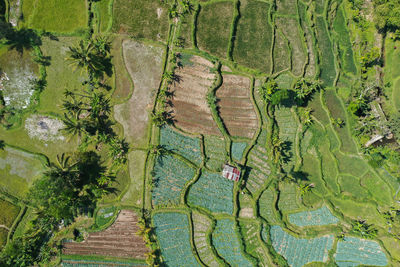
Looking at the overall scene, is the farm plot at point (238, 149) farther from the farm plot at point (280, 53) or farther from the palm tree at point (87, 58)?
the palm tree at point (87, 58)

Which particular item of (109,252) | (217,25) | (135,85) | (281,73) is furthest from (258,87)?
(109,252)

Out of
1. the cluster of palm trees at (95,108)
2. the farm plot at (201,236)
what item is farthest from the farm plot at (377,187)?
the cluster of palm trees at (95,108)

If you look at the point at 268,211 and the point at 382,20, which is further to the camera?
the point at 268,211

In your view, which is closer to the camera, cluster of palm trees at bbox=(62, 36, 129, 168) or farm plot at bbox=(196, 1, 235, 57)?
cluster of palm trees at bbox=(62, 36, 129, 168)

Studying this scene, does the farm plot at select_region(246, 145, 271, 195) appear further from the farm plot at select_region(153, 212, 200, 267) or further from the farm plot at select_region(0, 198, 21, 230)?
the farm plot at select_region(0, 198, 21, 230)

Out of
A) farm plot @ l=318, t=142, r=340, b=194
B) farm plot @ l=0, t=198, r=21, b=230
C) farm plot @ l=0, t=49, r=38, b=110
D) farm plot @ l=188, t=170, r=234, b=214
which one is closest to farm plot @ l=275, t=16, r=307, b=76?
farm plot @ l=318, t=142, r=340, b=194

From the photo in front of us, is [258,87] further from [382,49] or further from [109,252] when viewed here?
[109,252]
